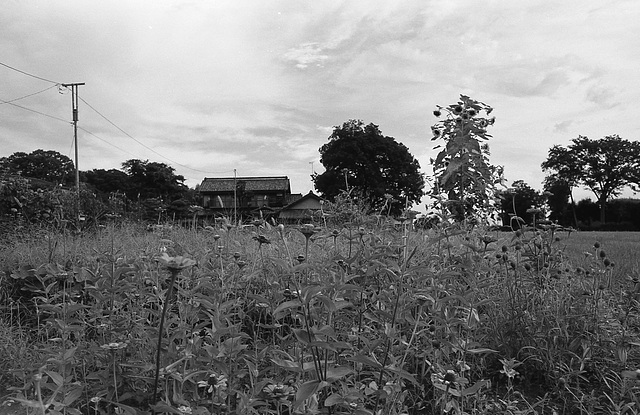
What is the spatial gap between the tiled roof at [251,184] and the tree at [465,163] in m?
44.6

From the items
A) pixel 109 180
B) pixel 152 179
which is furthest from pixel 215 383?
pixel 109 180

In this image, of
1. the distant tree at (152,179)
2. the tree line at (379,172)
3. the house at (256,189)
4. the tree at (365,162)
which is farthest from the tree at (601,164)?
the distant tree at (152,179)

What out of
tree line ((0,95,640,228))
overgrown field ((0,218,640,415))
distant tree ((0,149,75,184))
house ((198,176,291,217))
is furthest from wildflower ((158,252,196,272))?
house ((198,176,291,217))

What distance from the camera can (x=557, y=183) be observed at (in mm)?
36406

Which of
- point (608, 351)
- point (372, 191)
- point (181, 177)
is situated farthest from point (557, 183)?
point (608, 351)

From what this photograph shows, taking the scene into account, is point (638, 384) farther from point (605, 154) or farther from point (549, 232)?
point (605, 154)

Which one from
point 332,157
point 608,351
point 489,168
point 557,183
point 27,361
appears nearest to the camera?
point 608,351

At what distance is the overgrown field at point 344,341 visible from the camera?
144cm

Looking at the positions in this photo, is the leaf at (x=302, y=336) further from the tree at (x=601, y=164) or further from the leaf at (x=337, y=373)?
the tree at (x=601, y=164)

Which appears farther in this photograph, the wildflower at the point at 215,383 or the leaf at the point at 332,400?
the wildflower at the point at 215,383

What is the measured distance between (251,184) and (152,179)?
11340 millimetres

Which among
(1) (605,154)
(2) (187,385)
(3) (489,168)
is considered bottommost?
(2) (187,385)

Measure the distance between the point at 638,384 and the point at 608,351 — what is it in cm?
25

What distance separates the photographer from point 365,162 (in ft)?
106
